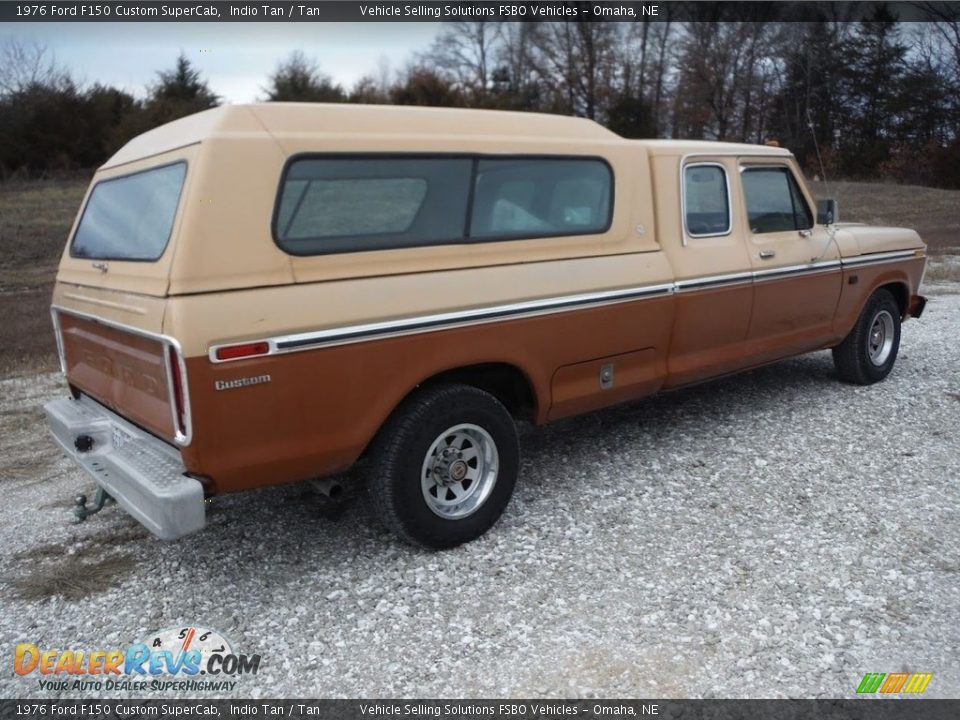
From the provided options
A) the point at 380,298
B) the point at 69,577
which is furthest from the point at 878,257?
the point at 69,577

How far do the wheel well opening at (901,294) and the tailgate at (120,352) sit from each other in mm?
5862

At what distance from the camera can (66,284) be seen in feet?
13.9

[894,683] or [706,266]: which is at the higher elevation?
[706,266]

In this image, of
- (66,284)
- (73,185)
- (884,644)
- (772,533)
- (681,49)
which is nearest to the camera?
(884,644)

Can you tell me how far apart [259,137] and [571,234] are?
1.78m

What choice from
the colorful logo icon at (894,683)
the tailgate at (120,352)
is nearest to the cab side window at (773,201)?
the colorful logo icon at (894,683)

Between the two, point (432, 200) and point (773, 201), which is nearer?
point (432, 200)

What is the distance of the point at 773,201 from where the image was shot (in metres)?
5.61

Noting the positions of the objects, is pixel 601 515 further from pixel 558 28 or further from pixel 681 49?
pixel 681 49

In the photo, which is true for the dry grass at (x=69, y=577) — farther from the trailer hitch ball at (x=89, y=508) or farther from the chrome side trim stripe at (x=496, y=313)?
the chrome side trim stripe at (x=496, y=313)

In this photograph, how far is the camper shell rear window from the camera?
3371 mm

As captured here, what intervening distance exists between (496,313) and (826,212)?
3.35 m

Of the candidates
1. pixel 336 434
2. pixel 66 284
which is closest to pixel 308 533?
pixel 336 434

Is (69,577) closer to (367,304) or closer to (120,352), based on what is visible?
(120,352)
